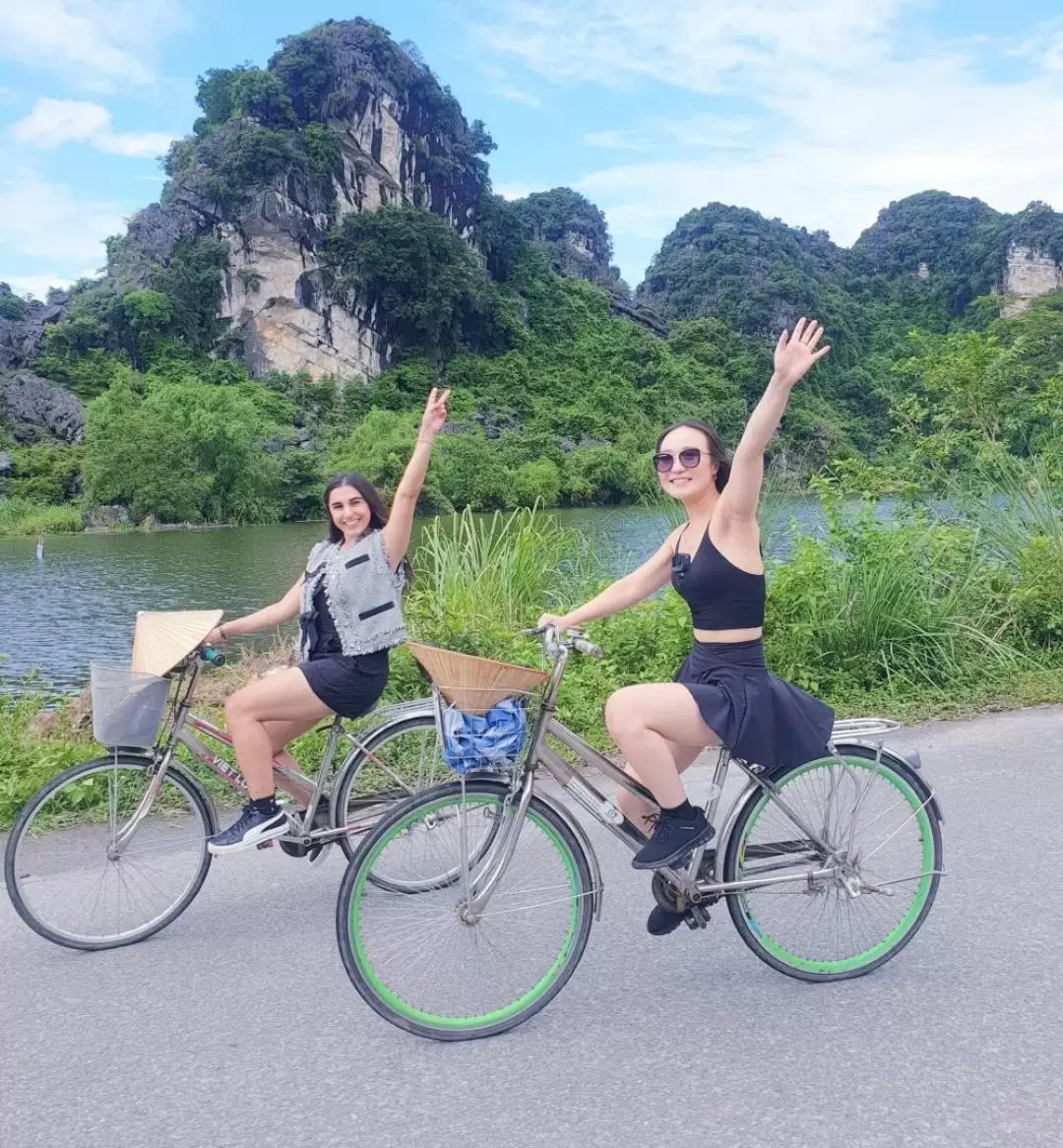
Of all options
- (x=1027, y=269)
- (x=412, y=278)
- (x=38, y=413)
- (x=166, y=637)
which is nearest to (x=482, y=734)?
(x=166, y=637)

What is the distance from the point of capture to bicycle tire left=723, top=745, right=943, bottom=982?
276 centimetres

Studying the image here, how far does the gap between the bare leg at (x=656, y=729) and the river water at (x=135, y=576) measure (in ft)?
6.14

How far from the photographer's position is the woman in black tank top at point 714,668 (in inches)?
101

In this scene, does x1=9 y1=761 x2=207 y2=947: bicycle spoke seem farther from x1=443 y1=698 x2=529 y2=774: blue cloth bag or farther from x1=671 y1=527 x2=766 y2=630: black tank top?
x1=671 y1=527 x2=766 y2=630: black tank top

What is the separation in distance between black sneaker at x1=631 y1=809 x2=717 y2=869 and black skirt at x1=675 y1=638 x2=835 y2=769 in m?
0.24

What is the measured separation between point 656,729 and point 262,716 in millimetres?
1495

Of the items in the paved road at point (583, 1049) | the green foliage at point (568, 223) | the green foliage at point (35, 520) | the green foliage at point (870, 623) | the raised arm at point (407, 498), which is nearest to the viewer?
the paved road at point (583, 1049)

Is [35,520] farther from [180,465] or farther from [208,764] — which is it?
[208,764]

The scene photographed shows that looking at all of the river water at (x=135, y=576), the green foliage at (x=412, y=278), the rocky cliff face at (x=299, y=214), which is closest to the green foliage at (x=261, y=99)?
the rocky cliff face at (x=299, y=214)

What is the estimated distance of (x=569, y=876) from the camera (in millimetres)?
2631

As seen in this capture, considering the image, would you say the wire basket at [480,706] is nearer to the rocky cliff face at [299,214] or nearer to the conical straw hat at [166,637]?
the conical straw hat at [166,637]

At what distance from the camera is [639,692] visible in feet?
8.50

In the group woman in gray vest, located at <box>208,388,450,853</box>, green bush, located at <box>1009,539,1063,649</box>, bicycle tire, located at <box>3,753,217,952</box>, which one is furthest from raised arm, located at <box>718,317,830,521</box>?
green bush, located at <box>1009,539,1063,649</box>

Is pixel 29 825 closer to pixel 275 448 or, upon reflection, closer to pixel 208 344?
pixel 275 448
